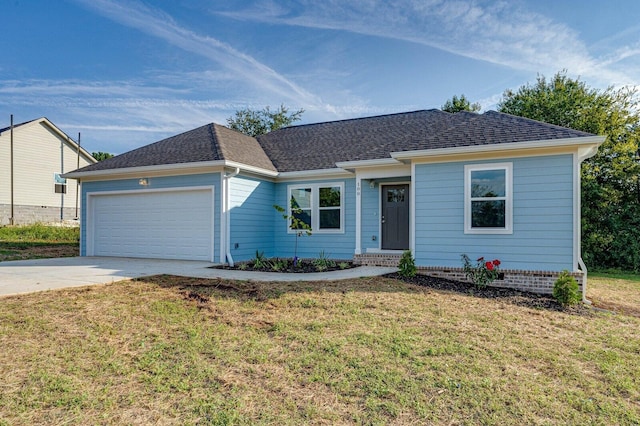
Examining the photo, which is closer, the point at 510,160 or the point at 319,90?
the point at 510,160

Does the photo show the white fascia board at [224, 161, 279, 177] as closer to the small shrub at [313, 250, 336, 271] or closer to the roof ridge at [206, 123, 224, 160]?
the roof ridge at [206, 123, 224, 160]

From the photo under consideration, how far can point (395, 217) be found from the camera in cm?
1048

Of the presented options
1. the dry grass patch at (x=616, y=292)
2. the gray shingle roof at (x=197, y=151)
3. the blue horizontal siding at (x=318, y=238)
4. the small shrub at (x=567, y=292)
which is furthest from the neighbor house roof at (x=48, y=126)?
the dry grass patch at (x=616, y=292)

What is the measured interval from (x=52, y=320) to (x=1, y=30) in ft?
48.1

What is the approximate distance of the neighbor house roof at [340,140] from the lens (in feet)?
27.2

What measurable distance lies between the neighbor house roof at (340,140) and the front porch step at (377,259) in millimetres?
2522

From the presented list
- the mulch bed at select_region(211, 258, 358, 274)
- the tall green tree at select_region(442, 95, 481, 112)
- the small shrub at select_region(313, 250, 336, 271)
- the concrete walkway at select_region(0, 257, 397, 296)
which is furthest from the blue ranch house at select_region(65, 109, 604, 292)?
the tall green tree at select_region(442, 95, 481, 112)

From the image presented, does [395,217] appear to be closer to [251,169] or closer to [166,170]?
[251,169]

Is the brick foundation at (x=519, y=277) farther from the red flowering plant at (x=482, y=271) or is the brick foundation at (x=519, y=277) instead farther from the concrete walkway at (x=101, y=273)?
the concrete walkway at (x=101, y=273)

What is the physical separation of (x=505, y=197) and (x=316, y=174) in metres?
5.21

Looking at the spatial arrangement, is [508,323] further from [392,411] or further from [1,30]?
[1,30]

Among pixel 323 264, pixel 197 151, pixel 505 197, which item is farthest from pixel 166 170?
pixel 505 197

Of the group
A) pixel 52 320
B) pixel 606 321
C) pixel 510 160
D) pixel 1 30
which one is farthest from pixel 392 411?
pixel 1 30

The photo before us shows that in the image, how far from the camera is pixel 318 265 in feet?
32.1
